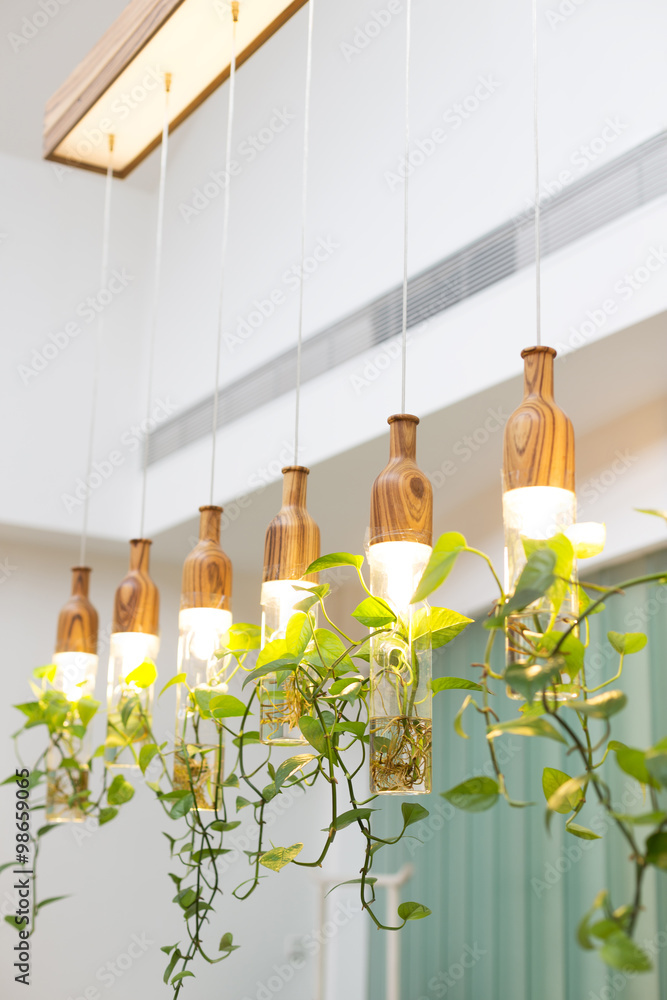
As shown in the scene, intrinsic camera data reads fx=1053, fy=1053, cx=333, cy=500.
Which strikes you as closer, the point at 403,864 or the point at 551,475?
the point at 551,475

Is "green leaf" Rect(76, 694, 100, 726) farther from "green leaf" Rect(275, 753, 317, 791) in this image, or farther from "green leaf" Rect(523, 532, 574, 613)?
"green leaf" Rect(523, 532, 574, 613)

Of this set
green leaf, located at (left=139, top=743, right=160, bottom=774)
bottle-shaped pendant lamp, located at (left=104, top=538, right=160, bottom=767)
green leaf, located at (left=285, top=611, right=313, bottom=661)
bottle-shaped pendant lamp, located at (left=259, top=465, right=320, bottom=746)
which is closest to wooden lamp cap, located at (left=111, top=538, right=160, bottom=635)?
bottle-shaped pendant lamp, located at (left=104, top=538, right=160, bottom=767)

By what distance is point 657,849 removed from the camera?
760mm

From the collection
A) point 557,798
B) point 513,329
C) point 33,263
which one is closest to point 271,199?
point 33,263

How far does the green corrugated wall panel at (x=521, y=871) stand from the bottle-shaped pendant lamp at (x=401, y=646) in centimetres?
205

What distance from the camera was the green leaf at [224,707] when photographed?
1.58 meters

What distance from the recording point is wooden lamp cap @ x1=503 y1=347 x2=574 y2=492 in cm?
117

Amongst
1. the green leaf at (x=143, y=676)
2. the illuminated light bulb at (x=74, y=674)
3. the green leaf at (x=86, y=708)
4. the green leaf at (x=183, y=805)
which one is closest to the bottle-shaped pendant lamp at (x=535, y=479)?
the green leaf at (x=183, y=805)

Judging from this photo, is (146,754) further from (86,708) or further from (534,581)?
(534,581)

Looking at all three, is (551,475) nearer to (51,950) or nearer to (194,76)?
(194,76)

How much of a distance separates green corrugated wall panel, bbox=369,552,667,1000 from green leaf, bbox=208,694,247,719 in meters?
1.94

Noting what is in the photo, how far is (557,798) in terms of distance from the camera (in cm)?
91

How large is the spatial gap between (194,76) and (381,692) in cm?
167

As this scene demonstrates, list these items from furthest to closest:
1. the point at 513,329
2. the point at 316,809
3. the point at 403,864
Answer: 1. the point at 316,809
2. the point at 403,864
3. the point at 513,329
